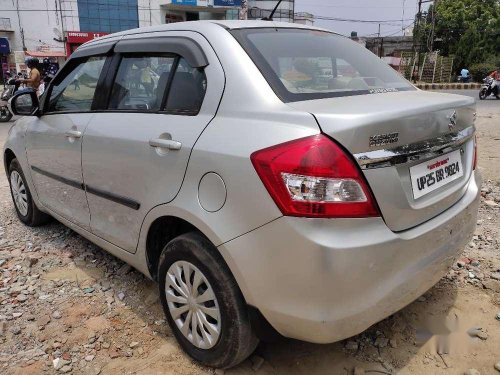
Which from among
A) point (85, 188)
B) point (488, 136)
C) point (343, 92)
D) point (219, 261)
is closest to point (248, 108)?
point (343, 92)

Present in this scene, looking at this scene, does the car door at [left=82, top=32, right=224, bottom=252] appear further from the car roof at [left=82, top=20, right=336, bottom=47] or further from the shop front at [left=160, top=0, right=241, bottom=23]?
the shop front at [left=160, top=0, right=241, bottom=23]

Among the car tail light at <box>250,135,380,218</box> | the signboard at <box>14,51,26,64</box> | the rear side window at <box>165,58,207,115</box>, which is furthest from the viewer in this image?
the signboard at <box>14,51,26,64</box>

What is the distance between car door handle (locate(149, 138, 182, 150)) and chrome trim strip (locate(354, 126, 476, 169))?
876 millimetres

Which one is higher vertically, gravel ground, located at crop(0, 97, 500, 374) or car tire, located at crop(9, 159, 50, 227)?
car tire, located at crop(9, 159, 50, 227)

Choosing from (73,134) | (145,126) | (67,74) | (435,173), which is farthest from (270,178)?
(67,74)

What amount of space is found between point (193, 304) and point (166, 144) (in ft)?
2.63

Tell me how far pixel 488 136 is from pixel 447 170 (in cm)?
647

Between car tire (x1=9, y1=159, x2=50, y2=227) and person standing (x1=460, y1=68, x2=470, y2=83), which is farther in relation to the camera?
person standing (x1=460, y1=68, x2=470, y2=83)

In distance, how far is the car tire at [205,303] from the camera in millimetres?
2033

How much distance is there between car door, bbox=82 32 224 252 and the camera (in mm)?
2207

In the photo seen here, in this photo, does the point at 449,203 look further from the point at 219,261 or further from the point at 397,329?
the point at 219,261

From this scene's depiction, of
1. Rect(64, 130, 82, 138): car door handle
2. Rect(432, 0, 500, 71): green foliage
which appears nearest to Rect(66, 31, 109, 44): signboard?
Rect(432, 0, 500, 71): green foliage

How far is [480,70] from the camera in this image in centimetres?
3095

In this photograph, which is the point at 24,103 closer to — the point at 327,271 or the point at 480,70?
the point at 327,271
